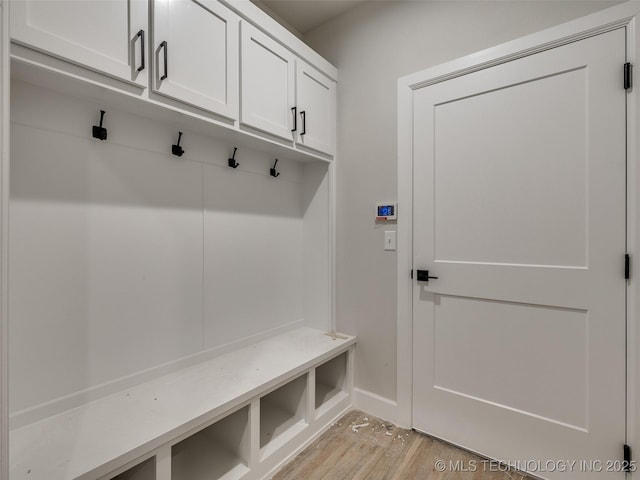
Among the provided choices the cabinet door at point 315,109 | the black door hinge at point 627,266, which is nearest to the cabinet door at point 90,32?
the cabinet door at point 315,109

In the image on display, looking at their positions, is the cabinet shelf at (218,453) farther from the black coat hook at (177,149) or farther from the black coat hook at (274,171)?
the black coat hook at (274,171)

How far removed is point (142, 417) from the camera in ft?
3.92

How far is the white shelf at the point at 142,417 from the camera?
3.18 feet

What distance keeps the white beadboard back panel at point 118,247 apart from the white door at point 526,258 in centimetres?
113

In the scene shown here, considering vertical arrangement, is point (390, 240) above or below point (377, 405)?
above

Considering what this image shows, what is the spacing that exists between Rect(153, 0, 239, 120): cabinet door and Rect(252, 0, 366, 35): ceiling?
31.0 inches

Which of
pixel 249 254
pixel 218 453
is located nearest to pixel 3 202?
pixel 249 254

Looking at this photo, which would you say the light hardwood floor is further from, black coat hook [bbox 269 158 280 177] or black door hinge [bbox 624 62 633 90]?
black door hinge [bbox 624 62 633 90]

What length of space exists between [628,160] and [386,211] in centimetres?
113

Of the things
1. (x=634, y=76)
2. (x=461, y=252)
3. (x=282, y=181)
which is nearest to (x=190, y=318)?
(x=282, y=181)

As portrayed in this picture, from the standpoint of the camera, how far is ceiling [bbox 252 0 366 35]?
2.10 metres

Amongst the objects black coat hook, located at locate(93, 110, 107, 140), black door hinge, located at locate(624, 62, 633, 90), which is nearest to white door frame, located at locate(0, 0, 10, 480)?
black coat hook, located at locate(93, 110, 107, 140)

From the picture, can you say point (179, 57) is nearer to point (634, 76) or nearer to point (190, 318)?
point (190, 318)

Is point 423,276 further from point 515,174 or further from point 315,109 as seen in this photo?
point 315,109
